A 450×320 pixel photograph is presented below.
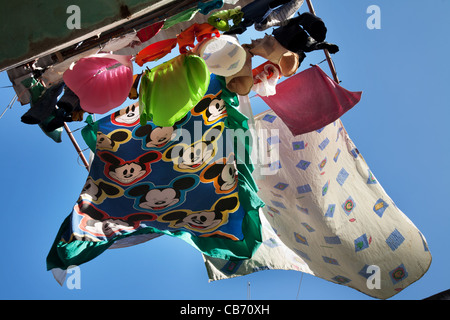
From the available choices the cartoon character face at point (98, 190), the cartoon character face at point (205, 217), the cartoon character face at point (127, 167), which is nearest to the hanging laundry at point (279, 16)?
the cartoon character face at point (205, 217)

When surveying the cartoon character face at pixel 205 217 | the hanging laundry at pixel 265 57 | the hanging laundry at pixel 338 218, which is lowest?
the hanging laundry at pixel 338 218

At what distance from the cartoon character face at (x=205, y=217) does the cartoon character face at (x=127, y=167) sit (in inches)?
17.6

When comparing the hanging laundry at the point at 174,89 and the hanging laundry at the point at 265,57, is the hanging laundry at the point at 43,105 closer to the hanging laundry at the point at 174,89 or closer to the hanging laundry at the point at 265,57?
the hanging laundry at the point at 174,89

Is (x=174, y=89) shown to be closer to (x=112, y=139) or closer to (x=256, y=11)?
(x=256, y=11)

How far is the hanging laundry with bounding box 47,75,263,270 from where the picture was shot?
320cm

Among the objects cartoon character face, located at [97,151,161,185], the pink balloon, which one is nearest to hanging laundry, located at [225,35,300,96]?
the pink balloon

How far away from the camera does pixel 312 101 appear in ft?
12.0

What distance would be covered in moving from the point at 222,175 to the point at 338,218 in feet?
4.54

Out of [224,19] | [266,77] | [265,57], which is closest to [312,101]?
[266,77]

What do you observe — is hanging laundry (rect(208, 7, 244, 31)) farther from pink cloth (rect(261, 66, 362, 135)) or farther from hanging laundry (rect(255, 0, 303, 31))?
pink cloth (rect(261, 66, 362, 135))

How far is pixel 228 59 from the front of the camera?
2729 mm

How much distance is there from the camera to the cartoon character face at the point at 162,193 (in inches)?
136

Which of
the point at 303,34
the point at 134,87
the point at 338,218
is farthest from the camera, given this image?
the point at 338,218

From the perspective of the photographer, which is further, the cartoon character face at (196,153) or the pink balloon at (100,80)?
the cartoon character face at (196,153)
